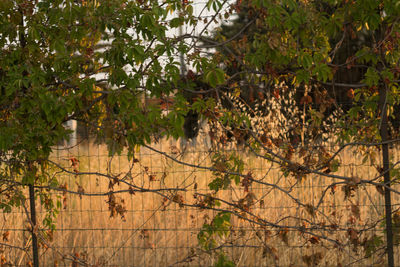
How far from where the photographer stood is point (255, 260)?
4.30m

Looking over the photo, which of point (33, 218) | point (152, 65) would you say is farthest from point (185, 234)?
point (152, 65)

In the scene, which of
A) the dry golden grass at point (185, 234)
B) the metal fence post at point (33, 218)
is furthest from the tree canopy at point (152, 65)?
the dry golden grass at point (185, 234)

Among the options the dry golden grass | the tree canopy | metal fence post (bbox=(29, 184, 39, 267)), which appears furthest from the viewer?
the dry golden grass

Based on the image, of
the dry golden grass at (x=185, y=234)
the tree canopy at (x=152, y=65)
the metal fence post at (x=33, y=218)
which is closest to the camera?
the tree canopy at (x=152, y=65)

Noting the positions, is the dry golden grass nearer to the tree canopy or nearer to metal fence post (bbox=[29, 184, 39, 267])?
metal fence post (bbox=[29, 184, 39, 267])

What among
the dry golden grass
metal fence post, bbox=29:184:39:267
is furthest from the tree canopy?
the dry golden grass

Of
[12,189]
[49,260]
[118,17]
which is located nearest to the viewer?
[118,17]

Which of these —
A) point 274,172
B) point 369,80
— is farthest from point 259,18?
point 274,172

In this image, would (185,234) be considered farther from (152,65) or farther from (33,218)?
(152,65)

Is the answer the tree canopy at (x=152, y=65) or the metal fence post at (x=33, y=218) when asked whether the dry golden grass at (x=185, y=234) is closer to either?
the metal fence post at (x=33, y=218)

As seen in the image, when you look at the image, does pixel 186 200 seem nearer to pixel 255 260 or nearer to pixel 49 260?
pixel 255 260

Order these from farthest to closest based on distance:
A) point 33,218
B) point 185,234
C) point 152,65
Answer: point 185,234, point 33,218, point 152,65

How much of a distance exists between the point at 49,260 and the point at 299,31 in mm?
3138

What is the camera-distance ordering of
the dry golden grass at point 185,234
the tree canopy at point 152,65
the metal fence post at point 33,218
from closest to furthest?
the tree canopy at point 152,65
the metal fence post at point 33,218
the dry golden grass at point 185,234
